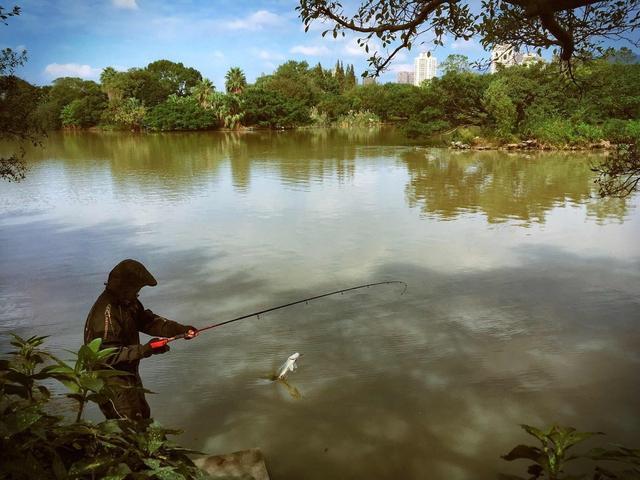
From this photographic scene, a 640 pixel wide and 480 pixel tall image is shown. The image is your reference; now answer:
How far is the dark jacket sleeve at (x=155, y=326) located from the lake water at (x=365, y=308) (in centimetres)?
122

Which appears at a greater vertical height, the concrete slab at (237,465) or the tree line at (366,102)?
the tree line at (366,102)

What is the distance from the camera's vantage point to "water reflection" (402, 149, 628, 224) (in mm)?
12930

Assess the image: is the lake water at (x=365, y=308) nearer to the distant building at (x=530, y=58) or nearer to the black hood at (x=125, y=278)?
the black hood at (x=125, y=278)

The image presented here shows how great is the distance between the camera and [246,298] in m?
7.19

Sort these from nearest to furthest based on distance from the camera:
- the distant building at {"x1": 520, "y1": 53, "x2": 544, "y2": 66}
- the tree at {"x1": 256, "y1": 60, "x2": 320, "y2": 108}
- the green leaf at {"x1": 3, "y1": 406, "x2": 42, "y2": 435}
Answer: the green leaf at {"x1": 3, "y1": 406, "x2": 42, "y2": 435} < the distant building at {"x1": 520, "y1": 53, "x2": 544, "y2": 66} < the tree at {"x1": 256, "y1": 60, "x2": 320, "y2": 108}

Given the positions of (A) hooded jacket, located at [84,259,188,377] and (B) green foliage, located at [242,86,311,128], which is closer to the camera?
(A) hooded jacket, located at [84,259,188,377]

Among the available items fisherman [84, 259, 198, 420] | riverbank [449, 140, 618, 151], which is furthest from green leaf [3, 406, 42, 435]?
→ riverbank [449, 140, 618, 151]

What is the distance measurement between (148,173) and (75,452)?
19563 mm

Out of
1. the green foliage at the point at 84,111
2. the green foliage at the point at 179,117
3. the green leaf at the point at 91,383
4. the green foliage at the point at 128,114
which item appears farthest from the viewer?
the green foliage at the point at 84,111

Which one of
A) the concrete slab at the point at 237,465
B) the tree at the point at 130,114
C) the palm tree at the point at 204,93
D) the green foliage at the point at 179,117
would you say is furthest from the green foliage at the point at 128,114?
the concrete slab at the point at 237,465

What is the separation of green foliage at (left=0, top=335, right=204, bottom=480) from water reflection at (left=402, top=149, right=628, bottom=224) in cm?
1113

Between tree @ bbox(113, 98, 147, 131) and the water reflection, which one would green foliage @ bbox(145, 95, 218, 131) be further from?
the water reflection

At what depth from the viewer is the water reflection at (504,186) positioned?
509 inches

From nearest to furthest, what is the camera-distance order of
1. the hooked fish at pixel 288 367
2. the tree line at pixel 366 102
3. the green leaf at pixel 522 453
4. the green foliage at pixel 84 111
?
1. the green leaf at pixel 522 453
2. the hooked fish at pixel 288 367
3. the tree line at pixel 366 102
4. the green foliage at pixel 84 111
